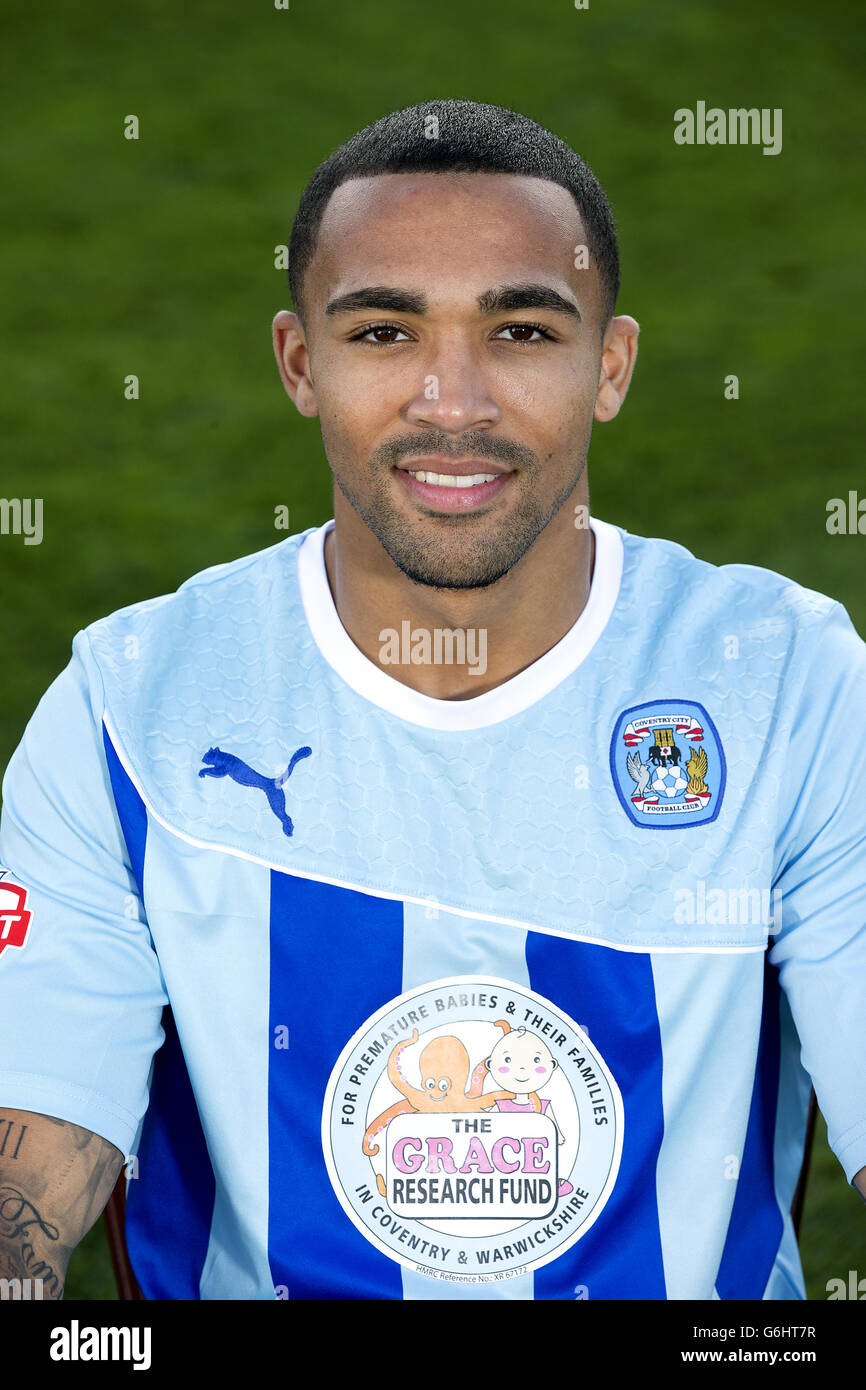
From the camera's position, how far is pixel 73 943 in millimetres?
1422

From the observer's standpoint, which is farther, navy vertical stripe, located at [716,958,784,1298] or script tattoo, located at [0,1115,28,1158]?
navy vertical stripe, located at [716,958,784,1298]

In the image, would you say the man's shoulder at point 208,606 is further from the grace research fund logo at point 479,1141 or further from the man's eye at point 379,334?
the grace research fund logo at point 479,1141

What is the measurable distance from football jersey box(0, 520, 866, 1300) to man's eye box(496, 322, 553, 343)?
0.27 metres

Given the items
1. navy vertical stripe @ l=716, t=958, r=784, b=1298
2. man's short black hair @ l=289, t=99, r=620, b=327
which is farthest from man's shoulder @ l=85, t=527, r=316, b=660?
navy vertical stripe @ l=716, t=958, r=784, b=1298

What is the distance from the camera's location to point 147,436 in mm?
4270

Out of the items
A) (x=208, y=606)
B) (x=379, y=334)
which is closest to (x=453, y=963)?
(x=208, y=606)

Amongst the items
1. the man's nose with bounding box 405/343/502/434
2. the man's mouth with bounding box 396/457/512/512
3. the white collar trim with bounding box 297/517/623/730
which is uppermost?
the man's nose with bounding box 405/343/502/434

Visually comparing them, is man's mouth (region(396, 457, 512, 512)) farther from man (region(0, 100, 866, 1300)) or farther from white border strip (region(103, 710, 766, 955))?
white border strip (region(103, 710, 766, 955))

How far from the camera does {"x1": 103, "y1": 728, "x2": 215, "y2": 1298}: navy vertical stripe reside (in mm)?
1492

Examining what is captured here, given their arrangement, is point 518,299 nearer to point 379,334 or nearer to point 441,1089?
point 379,334

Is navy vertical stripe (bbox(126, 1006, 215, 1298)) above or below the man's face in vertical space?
below

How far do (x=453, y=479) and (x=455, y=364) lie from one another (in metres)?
0.09

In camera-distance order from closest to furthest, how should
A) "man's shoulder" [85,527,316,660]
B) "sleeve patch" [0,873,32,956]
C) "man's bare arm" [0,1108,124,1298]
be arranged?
"man's bare arm" [0,1108,124,1298] → "sleeve patch" [0,873,32,956] → "man's shoulder" [85,527,316,660]

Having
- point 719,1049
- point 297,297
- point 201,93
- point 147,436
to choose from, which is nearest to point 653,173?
point 201,93
